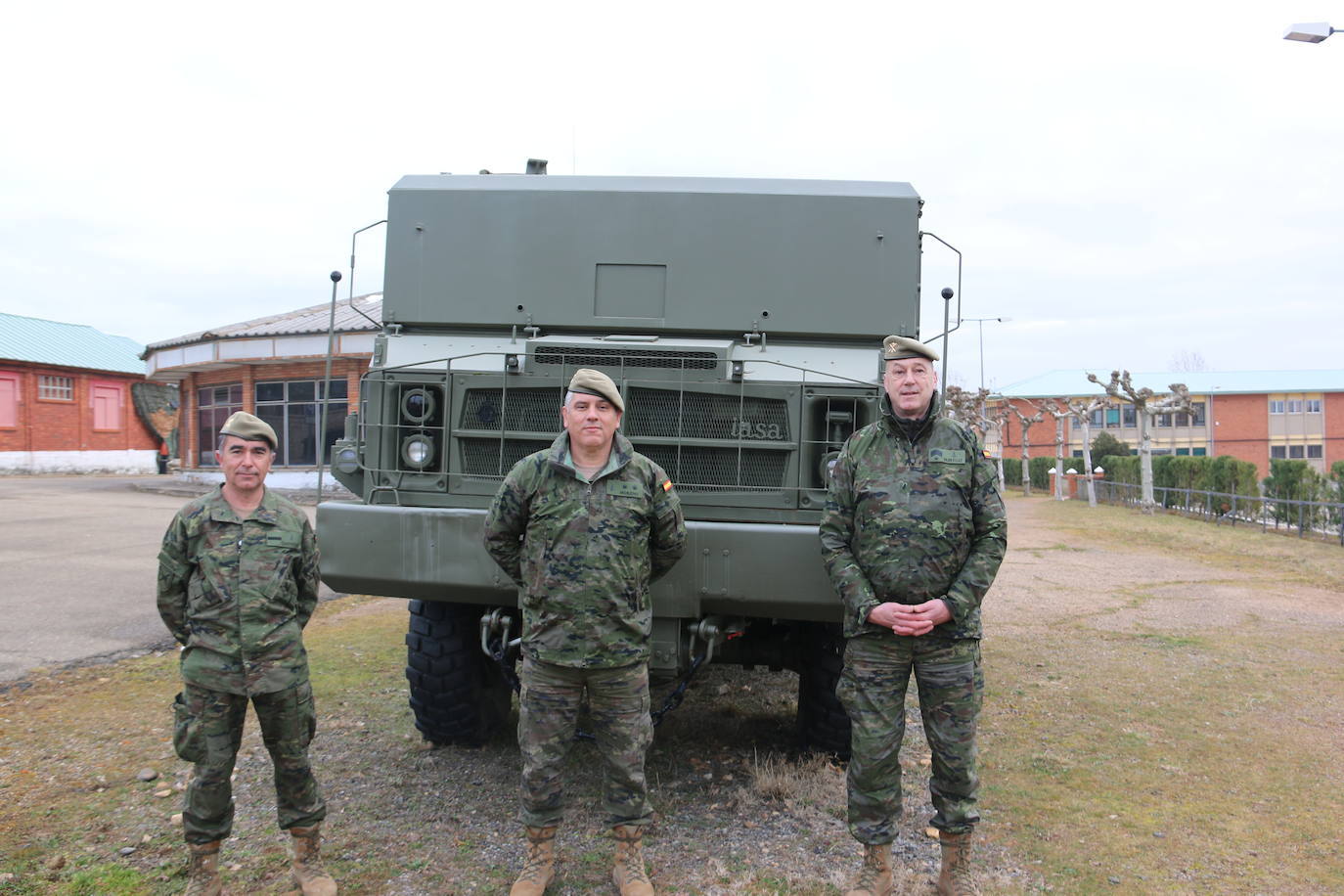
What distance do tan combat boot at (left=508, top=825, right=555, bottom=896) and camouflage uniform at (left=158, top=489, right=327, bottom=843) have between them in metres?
0.71

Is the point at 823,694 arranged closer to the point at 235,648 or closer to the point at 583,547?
the point at 583,547

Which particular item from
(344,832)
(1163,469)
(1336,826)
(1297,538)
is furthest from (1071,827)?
(1163,469)

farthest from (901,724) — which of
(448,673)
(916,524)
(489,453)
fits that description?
(448,673)

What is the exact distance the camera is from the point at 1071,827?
147 inches

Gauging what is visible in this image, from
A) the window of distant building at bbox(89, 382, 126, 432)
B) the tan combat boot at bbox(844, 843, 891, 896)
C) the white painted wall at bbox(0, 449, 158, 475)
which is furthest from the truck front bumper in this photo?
the window of distant building at bbox(89, 382, 126, 432)

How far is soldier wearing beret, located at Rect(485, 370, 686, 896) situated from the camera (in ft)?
10.1

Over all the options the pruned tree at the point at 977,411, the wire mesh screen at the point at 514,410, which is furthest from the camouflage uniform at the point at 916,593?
the pruned tree at the point at 977,411

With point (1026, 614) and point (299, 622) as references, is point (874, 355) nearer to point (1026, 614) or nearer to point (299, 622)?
point (299, 622)

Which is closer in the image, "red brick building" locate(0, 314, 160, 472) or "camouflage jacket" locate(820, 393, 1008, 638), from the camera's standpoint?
"camouflage jacket" locate(820, 393, 1008, 638)

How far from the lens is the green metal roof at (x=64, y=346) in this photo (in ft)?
99.1

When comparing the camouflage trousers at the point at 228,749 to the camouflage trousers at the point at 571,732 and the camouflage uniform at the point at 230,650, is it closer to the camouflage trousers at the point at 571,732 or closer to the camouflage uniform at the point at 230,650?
the camouflage uniform at the point at 230,650

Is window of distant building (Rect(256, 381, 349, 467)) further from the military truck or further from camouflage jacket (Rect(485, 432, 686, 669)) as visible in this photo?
camouflage jacket (Rect(485, 432, 686, 669))

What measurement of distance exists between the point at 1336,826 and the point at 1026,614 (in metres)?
5.04

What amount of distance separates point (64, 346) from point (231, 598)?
35301 mm
